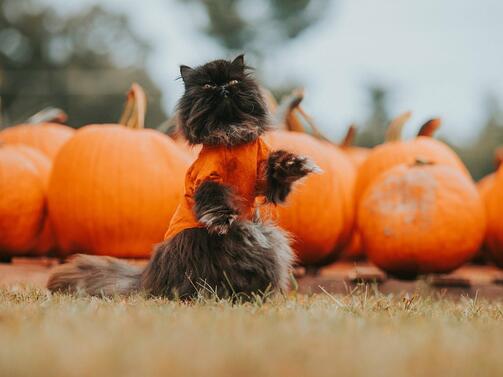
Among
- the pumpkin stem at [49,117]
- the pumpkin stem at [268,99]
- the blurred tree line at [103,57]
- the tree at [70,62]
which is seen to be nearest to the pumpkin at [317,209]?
the pumpkin stem at [268,99]

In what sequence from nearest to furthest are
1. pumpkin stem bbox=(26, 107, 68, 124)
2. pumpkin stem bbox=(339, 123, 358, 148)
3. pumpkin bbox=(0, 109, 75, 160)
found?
1. pumpkin bbox=(0, 109, 75, 160)
2. pumpkin stem bbox=(339, 123, 358, 148)
3. pumpkin stem bbox=(26, 107, 68, 124)

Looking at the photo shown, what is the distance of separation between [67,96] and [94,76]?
1.62 metres

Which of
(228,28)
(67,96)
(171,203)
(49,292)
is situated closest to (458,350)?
(49,292)

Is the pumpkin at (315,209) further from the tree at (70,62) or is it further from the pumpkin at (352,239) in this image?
the tree at (70,62)

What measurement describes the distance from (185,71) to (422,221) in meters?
2.00

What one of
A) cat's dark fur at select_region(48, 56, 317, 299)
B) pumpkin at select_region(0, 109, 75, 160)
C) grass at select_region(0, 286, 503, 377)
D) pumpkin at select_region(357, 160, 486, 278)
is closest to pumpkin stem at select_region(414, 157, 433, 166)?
pumpkin at select_region(357, 160, 486, 278)

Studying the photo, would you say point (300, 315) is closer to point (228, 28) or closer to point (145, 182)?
point (145, 182)

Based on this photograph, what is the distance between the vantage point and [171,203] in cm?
A: 485

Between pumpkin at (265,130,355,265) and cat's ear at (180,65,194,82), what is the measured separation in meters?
1.57

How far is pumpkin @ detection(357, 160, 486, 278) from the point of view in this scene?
4.46 metres

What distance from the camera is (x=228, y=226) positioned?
2.78 metres

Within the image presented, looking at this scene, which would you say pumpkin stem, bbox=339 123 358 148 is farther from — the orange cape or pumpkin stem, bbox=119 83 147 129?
A: the orange cape

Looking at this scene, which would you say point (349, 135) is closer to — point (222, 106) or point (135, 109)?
point (135, 109)

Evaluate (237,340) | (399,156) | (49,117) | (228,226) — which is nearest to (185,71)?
(228,226)
